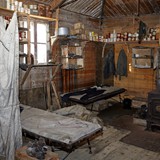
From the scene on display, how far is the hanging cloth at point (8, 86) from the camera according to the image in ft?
8.39

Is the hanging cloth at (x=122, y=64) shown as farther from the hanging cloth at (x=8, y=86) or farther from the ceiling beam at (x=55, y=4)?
the hanging cloth at (x=8, y=86)

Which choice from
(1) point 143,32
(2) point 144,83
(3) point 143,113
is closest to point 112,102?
(2) point 144,83

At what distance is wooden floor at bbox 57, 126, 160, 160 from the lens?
3422 mm

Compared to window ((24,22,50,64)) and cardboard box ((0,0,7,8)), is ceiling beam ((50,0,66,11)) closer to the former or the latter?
window ((24,22,50,64))

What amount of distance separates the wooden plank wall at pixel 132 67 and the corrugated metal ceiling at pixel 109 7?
9.0 inches

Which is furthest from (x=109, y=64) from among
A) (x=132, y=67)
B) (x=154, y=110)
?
(x=154, y=110)

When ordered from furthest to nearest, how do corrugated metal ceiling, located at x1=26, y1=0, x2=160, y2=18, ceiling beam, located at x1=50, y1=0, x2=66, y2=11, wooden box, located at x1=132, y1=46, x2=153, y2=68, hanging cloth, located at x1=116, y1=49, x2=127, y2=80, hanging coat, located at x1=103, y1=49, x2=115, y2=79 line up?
1. hanging coat, located at x1=103, y1=49, x2=115, y2=79
2. hanging cloth, located at x1=116, y1=49, x2=127, y2=80
3. wooden box, located at x1=132, y1=46, x2=153, y2=68
4. corrugated metal ceiling, located at x1=26, y1=0, x2=160, y2=18
5. ceiling beam, located at x1=50, y1=0, x2=66, y2=11

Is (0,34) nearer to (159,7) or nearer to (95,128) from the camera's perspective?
(95,128)

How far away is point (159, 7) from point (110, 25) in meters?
1.77

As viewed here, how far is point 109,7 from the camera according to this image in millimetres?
6930

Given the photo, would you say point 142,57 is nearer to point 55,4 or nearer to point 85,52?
point 85,52

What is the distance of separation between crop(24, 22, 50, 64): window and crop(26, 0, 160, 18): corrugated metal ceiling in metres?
0.64

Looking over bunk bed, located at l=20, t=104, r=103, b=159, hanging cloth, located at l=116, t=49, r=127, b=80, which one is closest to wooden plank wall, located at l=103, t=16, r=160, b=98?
hanging cloth, located at l=116, t=49, r=127, b=80

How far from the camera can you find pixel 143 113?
5.18 meters
